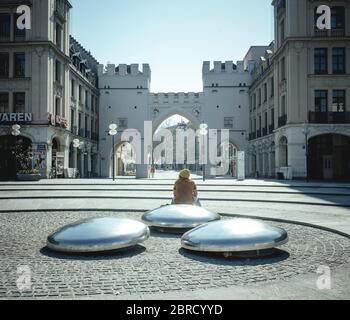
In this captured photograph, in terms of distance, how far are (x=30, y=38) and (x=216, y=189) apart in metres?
21.9

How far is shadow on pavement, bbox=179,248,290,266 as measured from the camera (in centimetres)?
582

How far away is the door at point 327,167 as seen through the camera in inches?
1211

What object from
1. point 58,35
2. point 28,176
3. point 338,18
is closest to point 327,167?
point 338,18

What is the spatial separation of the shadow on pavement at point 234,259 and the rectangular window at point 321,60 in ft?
89.6

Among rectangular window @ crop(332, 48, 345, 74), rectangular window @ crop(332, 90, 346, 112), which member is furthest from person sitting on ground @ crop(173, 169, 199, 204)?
rectangular window @ crop(332, 48, 345, 74)

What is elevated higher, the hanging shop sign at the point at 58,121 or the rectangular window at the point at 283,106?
the rectangular window at the point at 283,106

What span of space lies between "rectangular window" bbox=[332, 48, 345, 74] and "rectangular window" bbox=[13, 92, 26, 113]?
87.3 feet

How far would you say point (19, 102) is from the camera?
30.8 m

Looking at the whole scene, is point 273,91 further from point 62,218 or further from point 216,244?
point 216,244

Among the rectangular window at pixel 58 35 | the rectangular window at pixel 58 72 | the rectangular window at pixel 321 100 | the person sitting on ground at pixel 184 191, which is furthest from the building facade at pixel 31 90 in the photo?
the person sitting on ground at pixel 184 191

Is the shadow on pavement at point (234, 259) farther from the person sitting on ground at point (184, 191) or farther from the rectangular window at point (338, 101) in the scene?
the rectangular window at point (338, 101)
